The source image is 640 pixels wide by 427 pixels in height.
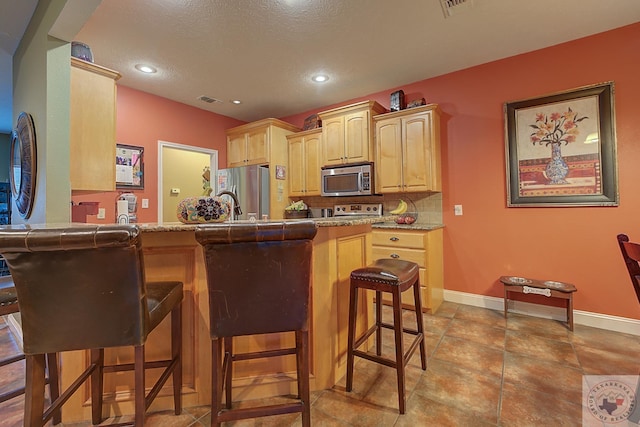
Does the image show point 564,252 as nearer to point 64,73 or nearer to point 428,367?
point 428,367

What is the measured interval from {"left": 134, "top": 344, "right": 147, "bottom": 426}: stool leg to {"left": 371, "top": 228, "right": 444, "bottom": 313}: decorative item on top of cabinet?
7.18 feet

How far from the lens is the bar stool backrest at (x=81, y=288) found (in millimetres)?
872

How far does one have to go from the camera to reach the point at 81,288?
0.94 m

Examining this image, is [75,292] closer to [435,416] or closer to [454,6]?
[435,416]

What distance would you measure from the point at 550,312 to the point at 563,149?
161cm

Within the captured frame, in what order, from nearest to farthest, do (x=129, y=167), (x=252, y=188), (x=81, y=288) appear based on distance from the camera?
1. (x=81, y=288)
2. (x=129, y=167)
3. (x=252, y=188)

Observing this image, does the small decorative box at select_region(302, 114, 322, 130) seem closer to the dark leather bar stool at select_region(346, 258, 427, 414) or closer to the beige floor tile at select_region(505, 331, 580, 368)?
the dark leather bar stool at select_region(346, 258, 427, 414)

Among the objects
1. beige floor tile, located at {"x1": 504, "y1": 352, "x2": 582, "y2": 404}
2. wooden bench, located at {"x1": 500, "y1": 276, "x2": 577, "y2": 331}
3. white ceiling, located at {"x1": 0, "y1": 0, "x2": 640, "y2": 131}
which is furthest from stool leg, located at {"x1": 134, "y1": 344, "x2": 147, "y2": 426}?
wooden bench, located at {"x1": 500, "y1": 276, "x2": 577, "y2": 331}

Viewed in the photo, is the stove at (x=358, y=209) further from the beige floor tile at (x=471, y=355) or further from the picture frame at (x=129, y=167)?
the picture frame at (x=129, y=167)

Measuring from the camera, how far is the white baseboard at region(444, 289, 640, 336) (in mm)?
2369

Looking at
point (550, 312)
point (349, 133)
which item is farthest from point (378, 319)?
point (349, 133)

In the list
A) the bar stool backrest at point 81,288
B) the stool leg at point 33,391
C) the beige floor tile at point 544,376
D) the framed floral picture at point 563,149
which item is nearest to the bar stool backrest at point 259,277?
the bar stool backrest at point 81,288

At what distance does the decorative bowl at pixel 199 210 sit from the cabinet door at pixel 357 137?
94.0 inches

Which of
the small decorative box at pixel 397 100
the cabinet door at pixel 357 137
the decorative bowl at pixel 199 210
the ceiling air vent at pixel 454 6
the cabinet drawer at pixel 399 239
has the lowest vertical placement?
the cabinet drawer at pixel 399 239
